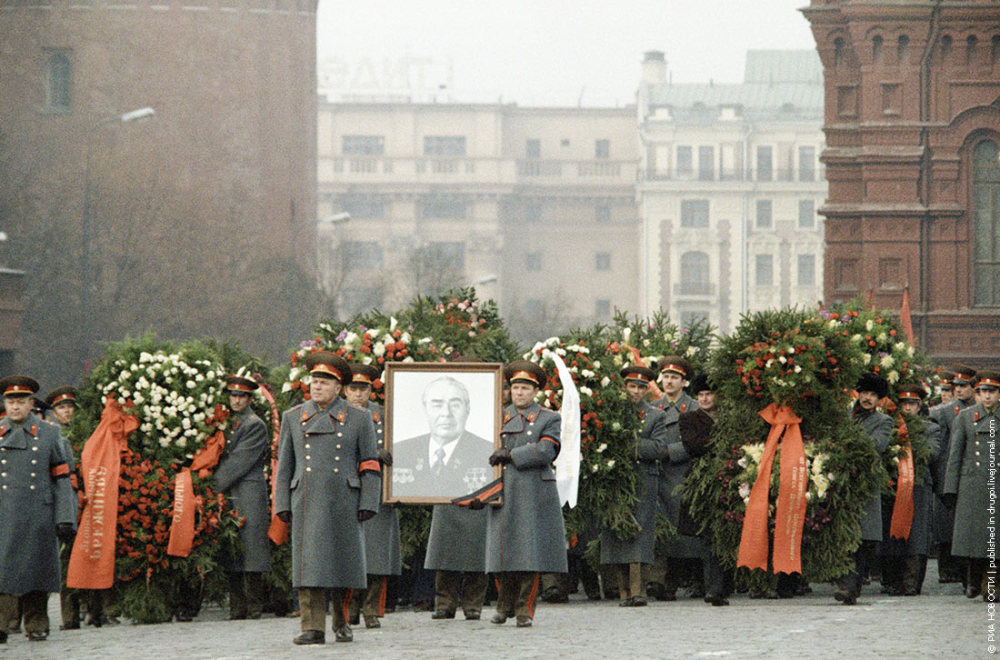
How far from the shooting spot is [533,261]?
120 meters

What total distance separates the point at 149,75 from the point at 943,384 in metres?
42.5

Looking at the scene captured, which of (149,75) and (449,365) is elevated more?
(149,75)

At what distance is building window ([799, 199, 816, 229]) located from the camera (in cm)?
11194

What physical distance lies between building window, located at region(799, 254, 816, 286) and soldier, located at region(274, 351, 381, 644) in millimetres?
99794

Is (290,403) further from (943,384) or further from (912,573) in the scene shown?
(943,384)

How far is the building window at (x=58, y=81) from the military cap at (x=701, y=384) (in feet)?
148

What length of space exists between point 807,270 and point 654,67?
15.0 meters

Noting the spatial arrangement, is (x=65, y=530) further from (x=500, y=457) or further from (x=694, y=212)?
(x=694, y=212)

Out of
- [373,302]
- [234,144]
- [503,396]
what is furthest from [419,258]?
[503,396]

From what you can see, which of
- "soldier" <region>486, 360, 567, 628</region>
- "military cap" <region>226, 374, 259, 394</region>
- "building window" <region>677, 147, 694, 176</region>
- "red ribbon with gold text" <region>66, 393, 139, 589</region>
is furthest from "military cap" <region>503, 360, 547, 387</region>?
"building window" <region>677, 147, 694, 176</region>

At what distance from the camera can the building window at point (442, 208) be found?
119688mm

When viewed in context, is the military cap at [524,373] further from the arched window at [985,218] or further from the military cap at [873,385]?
the arched window at [985,218]

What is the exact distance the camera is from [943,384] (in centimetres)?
2038

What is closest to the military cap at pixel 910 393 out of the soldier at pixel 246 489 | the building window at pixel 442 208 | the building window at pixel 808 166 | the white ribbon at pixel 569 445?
the white ribbon at pixel 569 445
